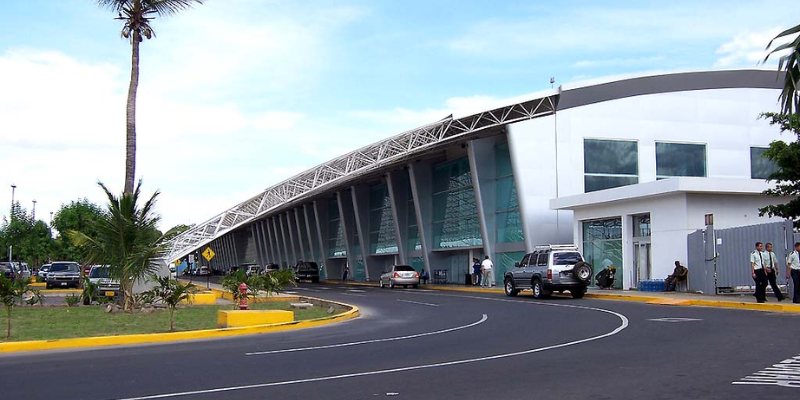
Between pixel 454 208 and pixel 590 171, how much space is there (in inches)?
462

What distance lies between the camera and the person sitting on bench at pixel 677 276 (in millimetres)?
30375

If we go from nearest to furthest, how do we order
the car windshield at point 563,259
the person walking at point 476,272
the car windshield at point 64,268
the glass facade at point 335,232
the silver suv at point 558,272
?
the silver suv at point 558,272 < the car windshield at point 563,259 < the person walking at point 476,272 < the car windshield at point 64,268 < the glass facade at point 335,232

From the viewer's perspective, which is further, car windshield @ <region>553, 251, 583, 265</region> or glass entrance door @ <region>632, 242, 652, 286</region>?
glass entrance door @ <region>632, 242, 652, 286</region>

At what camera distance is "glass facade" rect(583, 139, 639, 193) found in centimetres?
4228

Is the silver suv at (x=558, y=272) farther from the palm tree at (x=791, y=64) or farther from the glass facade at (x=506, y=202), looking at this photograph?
the palm tree at (x=791, y=64)

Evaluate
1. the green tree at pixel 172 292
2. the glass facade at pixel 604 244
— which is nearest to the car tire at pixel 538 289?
the glass facade at pixel 604 244

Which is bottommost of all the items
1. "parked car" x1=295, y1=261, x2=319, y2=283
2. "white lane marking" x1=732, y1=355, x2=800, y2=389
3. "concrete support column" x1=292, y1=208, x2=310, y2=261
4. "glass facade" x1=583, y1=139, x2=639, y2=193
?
"parked car" x1=295, y1=261, x2=319, y2=283

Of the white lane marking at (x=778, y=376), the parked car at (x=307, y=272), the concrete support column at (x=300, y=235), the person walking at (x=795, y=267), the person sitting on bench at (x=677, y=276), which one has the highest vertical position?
the concrete support column at (x=300, y=235)

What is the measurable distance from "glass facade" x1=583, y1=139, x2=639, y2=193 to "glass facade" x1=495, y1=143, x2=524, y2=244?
4.19 metres

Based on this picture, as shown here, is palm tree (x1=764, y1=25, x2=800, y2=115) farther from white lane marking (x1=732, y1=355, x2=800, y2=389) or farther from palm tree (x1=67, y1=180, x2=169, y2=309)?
palm tree (x1=67, y1=180, x2=169, y2=309)

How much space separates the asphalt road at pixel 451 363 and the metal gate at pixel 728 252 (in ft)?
24.5

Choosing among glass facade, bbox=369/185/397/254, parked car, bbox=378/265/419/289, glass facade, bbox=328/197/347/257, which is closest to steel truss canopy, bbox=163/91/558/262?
glass facade, bbox=369/185/397/254

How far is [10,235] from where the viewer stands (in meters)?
71.4

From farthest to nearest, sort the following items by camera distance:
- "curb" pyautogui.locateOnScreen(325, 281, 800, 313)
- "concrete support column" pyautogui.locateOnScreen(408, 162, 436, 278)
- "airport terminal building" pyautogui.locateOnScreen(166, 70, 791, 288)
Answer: "concrete support column" pyautogui.locateOnScreen(408, 162, 436, 278), "airport terminal building" pyautogui.locateOnScreen(166, 70, 791, 288), "curb" pyautogui.locateOnScreen(325, 281, 800, 313)
